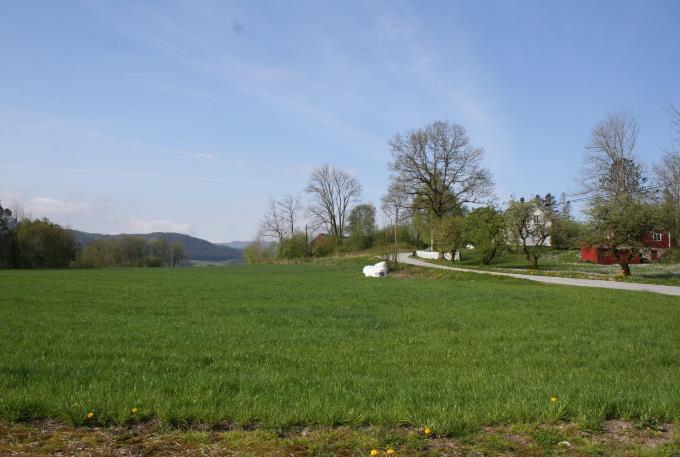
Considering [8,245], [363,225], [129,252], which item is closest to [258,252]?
[363,225]

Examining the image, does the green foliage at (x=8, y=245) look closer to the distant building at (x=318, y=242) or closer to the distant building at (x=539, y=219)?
the distant building at (x=318, y=242)

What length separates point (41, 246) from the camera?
77250 mm

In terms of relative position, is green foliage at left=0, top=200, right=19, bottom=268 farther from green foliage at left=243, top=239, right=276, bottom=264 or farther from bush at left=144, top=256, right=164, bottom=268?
green foliage at left=243, top=239, right=276, bottom=264

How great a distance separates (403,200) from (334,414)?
6241 centimetres

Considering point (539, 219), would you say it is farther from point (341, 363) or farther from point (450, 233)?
point (341, 363)

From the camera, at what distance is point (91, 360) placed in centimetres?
840

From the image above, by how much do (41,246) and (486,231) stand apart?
64658 mm

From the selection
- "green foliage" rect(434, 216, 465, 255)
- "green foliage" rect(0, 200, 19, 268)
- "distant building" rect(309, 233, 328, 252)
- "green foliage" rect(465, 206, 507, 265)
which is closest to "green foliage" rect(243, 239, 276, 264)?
"distant building" rect(309, 233, 328, 252)

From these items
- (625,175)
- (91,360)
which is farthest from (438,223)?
(91,360)

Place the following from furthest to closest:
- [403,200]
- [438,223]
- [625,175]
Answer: [403,200] → [438,223] → [625,175]

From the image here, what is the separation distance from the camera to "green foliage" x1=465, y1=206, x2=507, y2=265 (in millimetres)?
49062

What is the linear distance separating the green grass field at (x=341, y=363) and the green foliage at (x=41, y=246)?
68.6 meters

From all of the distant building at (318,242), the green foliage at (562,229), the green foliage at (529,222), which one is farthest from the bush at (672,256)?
Result: the distant building at (318,242)

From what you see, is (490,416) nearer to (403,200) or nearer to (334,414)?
(334,414)
